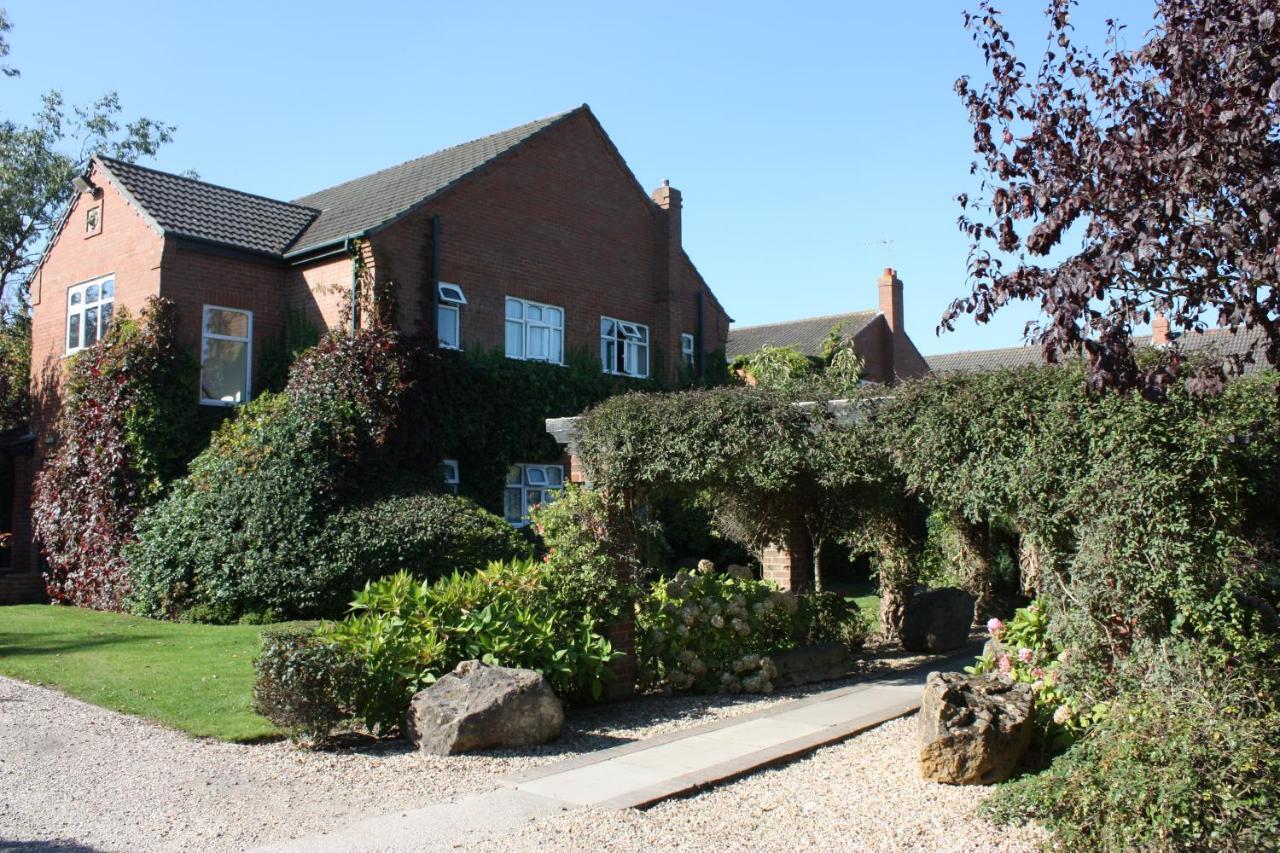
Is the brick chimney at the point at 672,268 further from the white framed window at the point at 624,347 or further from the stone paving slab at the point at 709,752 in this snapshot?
the stone paving slab at the point at 709,752

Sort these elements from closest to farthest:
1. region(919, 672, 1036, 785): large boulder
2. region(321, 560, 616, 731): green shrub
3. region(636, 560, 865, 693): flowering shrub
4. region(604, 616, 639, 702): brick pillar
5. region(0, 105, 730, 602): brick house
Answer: region(919, 672, 1036, 785): large boulder, region(321, 560, 616, 731): green shrub, region(604, 616, 639, 702): brick pillar, region(636, 560, 865, 693): flowering shrub, region(0, 105, 730, 602): brick house

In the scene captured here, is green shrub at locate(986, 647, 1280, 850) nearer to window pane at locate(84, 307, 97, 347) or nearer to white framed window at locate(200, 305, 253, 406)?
white framed window at locate(200, 305, 253, 406)

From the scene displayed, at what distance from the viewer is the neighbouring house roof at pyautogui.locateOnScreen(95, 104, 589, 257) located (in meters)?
18.5

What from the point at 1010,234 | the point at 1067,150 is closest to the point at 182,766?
the point at 1010,234

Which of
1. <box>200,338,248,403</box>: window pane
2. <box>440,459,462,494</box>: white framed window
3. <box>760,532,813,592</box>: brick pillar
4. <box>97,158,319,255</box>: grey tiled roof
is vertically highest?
<box>97,158,319,255</box>: grey tiled roof

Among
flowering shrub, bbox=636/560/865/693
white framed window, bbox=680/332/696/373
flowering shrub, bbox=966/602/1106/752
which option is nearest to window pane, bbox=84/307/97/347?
white framed window, bbox=680/332/696/373

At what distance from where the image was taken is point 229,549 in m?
15.2

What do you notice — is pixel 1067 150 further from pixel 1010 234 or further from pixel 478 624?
pixel 478 624

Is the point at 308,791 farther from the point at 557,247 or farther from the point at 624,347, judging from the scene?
the point at 624,347

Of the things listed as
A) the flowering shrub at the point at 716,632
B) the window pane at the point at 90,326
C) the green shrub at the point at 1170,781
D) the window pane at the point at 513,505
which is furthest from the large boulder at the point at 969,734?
the window pane at the point at 90,326

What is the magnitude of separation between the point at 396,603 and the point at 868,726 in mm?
3964

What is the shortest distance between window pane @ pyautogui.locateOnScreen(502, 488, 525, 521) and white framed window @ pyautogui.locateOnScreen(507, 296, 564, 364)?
2561 millimetres

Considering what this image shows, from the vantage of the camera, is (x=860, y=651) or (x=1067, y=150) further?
(x=860, y=651)

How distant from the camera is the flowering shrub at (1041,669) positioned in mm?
6879
